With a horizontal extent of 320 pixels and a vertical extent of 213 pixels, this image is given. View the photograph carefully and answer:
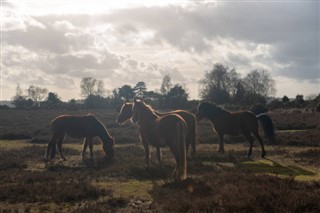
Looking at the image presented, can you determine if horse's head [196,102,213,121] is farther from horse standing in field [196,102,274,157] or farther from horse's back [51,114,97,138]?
horse's back [51,114,97,138]

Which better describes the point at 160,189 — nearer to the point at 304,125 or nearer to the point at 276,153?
the point at 276,153

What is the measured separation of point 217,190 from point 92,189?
136 inches

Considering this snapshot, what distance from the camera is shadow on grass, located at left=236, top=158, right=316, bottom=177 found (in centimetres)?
1248

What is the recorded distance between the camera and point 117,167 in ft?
46.0

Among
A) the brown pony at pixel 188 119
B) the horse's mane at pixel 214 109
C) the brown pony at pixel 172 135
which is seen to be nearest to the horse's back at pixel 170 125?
the brown pony at pixel 172 135

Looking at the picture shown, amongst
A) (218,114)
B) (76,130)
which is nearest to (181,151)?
(218,114)

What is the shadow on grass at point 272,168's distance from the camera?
1248 centimetres

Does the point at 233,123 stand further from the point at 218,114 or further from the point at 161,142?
the point at 161,142

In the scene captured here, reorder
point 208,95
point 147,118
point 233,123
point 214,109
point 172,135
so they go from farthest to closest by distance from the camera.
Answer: point 208,95 < point 214,109 < point 233,123 < point 147,118 < point 172,135

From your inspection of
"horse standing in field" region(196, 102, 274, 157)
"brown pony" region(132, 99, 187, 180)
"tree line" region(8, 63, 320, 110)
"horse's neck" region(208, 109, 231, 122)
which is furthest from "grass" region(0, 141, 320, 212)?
"tree line" region(8, 63, 320, 110)

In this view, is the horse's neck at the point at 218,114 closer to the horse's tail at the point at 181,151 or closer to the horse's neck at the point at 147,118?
the horse's neck at the point at 147,118

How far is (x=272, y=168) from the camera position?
1350 centimetres

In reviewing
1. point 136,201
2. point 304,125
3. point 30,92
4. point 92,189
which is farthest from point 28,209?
point 30,92

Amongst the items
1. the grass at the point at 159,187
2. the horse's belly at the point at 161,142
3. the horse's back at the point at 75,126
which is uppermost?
the horse's back at the point at 75,126
